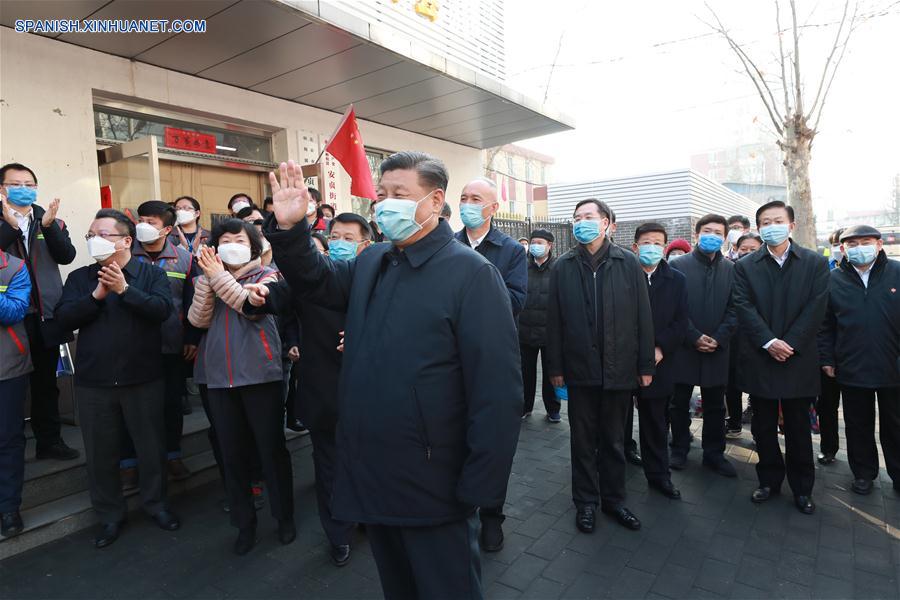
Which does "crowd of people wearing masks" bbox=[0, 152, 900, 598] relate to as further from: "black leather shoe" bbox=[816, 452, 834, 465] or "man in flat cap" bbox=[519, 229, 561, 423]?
"man in flat cap" bbox=[519, 229, 561, 423]

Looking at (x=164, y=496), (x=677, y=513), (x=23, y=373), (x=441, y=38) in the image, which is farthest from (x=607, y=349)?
(x=441, y=38)

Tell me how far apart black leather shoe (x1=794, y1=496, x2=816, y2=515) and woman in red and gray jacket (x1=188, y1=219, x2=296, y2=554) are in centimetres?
363

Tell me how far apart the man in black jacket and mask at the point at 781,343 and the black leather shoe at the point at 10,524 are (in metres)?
5.14

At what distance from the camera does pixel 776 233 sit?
3.88 meters

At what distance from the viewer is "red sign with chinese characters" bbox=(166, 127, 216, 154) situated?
20.9 feet

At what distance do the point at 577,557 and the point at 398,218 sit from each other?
2.47 meters

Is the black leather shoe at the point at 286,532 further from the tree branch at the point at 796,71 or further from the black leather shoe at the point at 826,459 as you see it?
the tree branch at the point at 796,71

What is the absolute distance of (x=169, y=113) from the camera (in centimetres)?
626

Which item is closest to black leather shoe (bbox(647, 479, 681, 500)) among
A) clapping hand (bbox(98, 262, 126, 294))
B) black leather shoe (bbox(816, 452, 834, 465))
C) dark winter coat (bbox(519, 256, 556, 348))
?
black leather shoe (bbox(816, 452, 834, 465))

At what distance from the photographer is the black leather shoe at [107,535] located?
3.47 metres

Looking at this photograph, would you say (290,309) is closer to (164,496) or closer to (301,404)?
(301,404)

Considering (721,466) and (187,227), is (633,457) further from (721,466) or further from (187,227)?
(187,227)

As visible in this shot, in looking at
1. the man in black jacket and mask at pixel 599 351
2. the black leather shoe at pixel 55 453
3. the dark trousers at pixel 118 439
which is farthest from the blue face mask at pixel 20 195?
the man in black jacket and mask at pixel 599 351

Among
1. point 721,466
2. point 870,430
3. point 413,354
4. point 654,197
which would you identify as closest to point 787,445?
point 721,466
